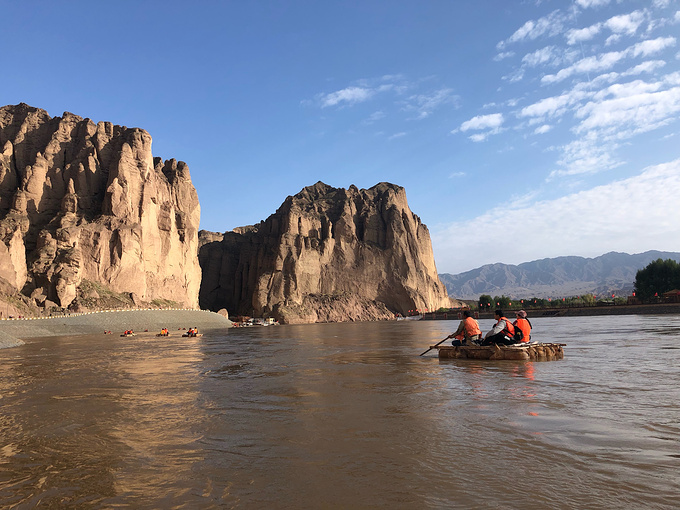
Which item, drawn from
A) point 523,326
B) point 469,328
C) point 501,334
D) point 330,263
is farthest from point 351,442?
point 330,263

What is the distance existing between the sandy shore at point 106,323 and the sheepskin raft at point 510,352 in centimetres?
3255

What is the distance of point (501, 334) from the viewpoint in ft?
55.0

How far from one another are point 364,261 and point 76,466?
127454 mm

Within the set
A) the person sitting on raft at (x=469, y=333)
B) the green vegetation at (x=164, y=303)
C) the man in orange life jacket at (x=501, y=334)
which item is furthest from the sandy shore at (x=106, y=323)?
the man in orange life jacket at (x=501, y=334)

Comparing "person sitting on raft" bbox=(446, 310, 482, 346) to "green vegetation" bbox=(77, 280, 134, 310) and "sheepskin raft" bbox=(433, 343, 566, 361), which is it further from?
"green vegetation" bbox=(77, 280, 134, 310)

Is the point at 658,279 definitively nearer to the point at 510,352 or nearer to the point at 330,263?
the point at 330,263

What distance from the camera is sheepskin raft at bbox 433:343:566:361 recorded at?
635 inches

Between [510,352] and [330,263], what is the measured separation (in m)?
114

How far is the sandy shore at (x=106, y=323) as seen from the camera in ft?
149

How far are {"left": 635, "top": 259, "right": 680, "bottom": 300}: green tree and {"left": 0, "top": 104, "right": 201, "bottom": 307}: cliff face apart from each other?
315 feet

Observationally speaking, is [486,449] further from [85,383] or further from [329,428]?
[85,383]

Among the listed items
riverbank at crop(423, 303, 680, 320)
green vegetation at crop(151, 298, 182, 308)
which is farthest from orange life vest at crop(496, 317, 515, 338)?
riverbank at crop(423, 303, 680, 320)

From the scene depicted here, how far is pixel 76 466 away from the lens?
5750mm

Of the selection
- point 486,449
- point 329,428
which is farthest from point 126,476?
point 486,449
